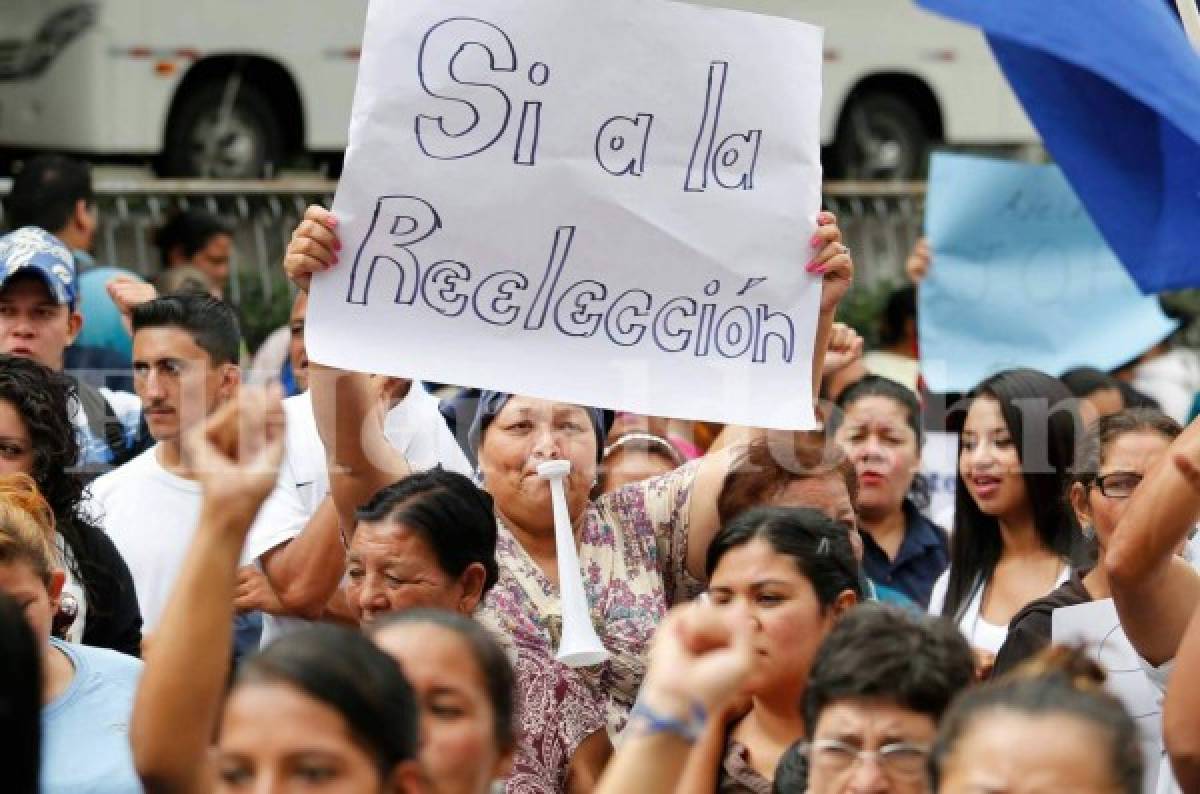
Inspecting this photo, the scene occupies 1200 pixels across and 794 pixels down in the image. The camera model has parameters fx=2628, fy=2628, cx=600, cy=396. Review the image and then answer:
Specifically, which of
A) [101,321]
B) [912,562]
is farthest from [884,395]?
[101,321]

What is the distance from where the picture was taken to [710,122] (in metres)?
5.68

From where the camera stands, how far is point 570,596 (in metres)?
5.36

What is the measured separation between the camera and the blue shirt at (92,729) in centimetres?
466

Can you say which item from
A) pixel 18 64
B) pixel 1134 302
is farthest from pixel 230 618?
pixel 18 64

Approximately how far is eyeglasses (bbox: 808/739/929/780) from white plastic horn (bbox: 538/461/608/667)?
1.12 metres

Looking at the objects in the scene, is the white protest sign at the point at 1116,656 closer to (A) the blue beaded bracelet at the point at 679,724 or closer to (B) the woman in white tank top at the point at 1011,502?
(B) the woman in white tank top at the point at 1011,502

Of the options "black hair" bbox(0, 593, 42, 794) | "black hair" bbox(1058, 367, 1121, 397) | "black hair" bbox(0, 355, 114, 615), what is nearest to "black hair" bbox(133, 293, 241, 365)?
"black hair" bbox(0, 355, 114, 615)

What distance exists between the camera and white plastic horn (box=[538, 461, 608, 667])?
5.29m

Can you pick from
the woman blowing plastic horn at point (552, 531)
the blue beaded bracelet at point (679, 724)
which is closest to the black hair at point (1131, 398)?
the woman blowing plastic horn at point (552, 531)

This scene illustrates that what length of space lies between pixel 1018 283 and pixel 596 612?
4798 millimetres

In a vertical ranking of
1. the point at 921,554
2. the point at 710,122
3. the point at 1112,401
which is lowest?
the point at 921,554

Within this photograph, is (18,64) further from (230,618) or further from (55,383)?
(230,618)

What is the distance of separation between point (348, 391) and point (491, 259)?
0.41 metres

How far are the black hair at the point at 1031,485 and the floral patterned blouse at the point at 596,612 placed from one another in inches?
53.2
